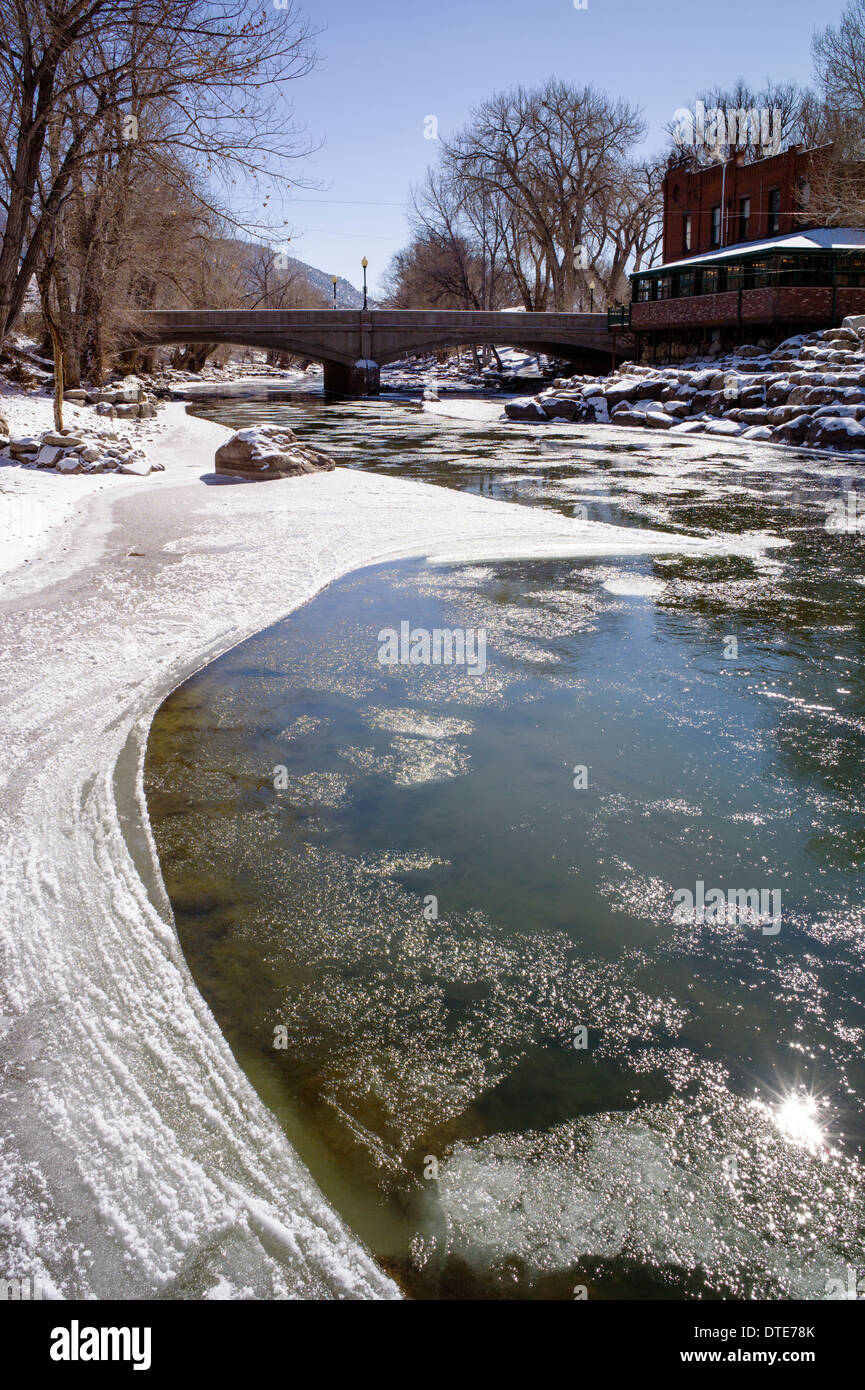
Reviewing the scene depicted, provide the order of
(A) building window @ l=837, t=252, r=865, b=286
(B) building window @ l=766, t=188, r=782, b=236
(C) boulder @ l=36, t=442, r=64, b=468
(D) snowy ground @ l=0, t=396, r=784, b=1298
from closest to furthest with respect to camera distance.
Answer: (D) snowy ground @ l=0, t=396, r=784, b=1298 < (C) boulder @ l=36, t=442, r=64, b=468 < (A) building window @ l=837, t=252, r=865, b=286 < (B) building window @ l=766, t=188, r=782, b=236

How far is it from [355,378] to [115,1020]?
52.0 m

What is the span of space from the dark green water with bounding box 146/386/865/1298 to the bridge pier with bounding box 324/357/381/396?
46454mm

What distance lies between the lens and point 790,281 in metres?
36.7

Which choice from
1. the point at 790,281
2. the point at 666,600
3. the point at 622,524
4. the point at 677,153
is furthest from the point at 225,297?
the point at 666,600

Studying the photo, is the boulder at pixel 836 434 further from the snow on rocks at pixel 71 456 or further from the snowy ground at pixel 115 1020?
the snowy ground at pixel 115 1020

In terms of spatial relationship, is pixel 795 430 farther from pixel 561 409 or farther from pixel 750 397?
pixel 561 409

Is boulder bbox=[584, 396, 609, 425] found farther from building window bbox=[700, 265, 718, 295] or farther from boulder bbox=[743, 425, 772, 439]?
building window bbox=[700, 265, 718, 295]

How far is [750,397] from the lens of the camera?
2925 centimetres

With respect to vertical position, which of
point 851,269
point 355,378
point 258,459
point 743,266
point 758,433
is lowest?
point 258,459

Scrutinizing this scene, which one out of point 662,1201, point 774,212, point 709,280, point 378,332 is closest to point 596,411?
point 709,280

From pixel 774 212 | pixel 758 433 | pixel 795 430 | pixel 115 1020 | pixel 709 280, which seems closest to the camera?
pixel 115 1020

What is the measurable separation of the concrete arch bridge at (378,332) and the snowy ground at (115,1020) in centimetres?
4298

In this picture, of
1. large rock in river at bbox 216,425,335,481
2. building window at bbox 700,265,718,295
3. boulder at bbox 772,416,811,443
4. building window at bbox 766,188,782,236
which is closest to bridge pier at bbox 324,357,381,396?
building window at bbox 700,265,718,295

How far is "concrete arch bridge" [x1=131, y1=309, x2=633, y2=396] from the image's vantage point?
1911 inches
